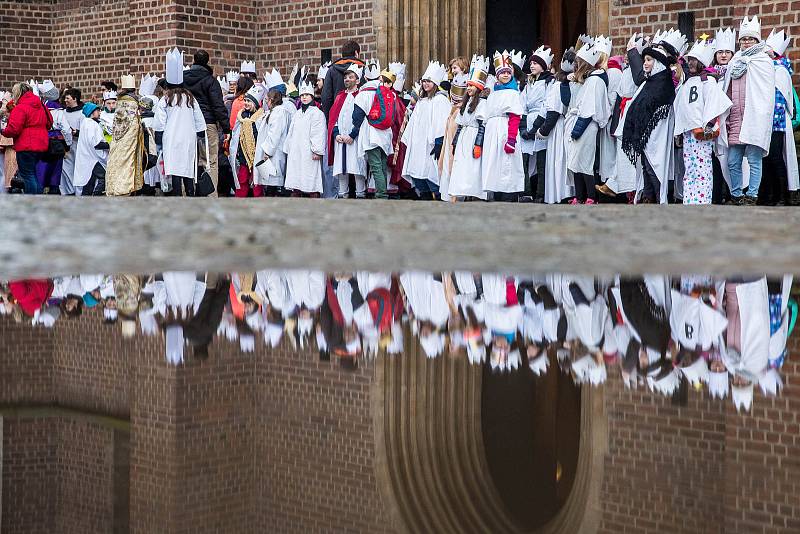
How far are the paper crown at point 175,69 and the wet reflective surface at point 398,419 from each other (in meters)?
11.3

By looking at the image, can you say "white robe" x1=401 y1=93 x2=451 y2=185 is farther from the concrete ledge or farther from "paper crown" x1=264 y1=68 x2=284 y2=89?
the concrete ledge

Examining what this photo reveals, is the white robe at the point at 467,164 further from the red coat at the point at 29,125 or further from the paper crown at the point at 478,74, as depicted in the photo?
the red coat at the point at 29,125

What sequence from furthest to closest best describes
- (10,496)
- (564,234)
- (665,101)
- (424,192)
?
(424,192) → (665,101) → (564,234) → (10,496)

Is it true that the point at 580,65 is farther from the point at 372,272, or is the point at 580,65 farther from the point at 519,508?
the point at 519,508

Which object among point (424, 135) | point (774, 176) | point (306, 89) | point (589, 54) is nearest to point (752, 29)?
point (774, 176)

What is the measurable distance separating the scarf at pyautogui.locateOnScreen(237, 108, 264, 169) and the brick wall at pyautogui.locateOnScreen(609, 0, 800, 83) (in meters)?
4.67

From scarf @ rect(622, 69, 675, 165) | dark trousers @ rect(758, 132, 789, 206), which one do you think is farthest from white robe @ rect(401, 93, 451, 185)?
dark trousers @ rect(758, 132, 789, 206)

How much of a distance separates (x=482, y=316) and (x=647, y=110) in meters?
9.04

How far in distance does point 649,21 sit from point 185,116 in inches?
200

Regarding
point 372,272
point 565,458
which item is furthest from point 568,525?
point 372,272

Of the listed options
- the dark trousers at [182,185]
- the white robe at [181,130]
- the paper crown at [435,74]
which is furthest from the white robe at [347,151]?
the dark trousers at [182,185]

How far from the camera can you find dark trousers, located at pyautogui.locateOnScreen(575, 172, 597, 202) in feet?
42.4

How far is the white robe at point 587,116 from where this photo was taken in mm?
12648

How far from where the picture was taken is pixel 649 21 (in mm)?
14422
